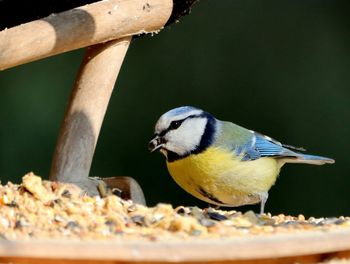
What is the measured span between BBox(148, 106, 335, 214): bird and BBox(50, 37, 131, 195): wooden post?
0.74m

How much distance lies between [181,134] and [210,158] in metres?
0.16

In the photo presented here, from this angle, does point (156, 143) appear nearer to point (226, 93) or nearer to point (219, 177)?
point (219, 177)

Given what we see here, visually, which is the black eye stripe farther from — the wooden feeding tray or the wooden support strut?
the wooden feeding tray

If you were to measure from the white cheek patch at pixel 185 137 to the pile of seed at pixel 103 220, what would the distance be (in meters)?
1.14

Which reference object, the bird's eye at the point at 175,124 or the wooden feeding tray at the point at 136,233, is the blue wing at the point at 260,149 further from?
the wooden feeding tray at the point at 136,233

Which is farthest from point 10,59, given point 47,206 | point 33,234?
point 33,234

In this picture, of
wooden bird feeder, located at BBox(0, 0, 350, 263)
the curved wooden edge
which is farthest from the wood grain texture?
the curved wooden edge

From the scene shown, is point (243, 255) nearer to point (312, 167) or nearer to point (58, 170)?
point (58, 170)

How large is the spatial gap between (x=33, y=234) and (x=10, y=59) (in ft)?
2.09

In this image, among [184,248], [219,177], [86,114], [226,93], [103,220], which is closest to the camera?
[184,248]

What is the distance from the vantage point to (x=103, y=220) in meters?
2.24

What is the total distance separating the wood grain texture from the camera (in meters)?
2.54

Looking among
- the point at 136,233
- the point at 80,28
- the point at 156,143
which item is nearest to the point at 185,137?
the point at 156,143

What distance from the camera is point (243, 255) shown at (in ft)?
5.79
